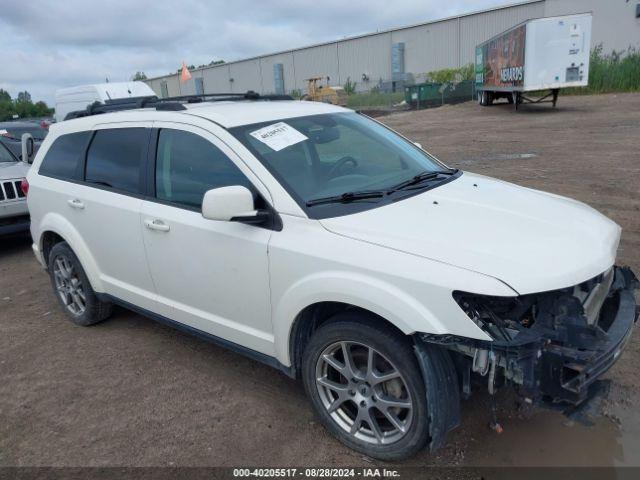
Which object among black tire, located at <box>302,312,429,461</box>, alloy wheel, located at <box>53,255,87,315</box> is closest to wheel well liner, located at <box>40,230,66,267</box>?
alloy wheel, located at <box>53,255,87,315</box>

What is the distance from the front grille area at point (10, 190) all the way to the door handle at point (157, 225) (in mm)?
4542

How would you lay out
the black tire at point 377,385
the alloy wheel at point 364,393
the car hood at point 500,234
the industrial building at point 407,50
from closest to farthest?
the car hood at point 500,234
the black tire at point 377,385
the alloy wheel at point 364,393
the industrial building at point 407,50

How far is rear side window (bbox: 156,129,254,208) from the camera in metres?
3.32

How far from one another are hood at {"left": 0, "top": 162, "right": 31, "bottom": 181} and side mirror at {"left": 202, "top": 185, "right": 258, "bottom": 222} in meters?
5.65

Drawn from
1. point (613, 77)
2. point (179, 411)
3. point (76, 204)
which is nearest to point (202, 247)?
point (179, 411)

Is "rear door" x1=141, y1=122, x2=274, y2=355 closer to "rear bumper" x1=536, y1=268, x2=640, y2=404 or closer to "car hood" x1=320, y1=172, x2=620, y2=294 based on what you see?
"car hood" x1=320, y1=172, x2=620, y2=294

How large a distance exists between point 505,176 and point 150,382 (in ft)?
24.5

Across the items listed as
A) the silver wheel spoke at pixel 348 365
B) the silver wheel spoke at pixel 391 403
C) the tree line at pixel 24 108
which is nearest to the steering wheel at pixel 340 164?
the silver wheel spoke at pixel 348 365

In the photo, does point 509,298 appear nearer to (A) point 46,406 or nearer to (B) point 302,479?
(B) point 302,479

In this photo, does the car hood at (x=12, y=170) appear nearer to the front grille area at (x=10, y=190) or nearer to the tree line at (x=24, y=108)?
the front grille area at (x=10, y=190)

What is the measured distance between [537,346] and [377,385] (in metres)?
0.85

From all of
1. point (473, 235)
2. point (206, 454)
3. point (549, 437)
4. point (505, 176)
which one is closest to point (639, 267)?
point (549, 437)

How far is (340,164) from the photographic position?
3.56 m

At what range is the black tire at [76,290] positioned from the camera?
15.1 ft
